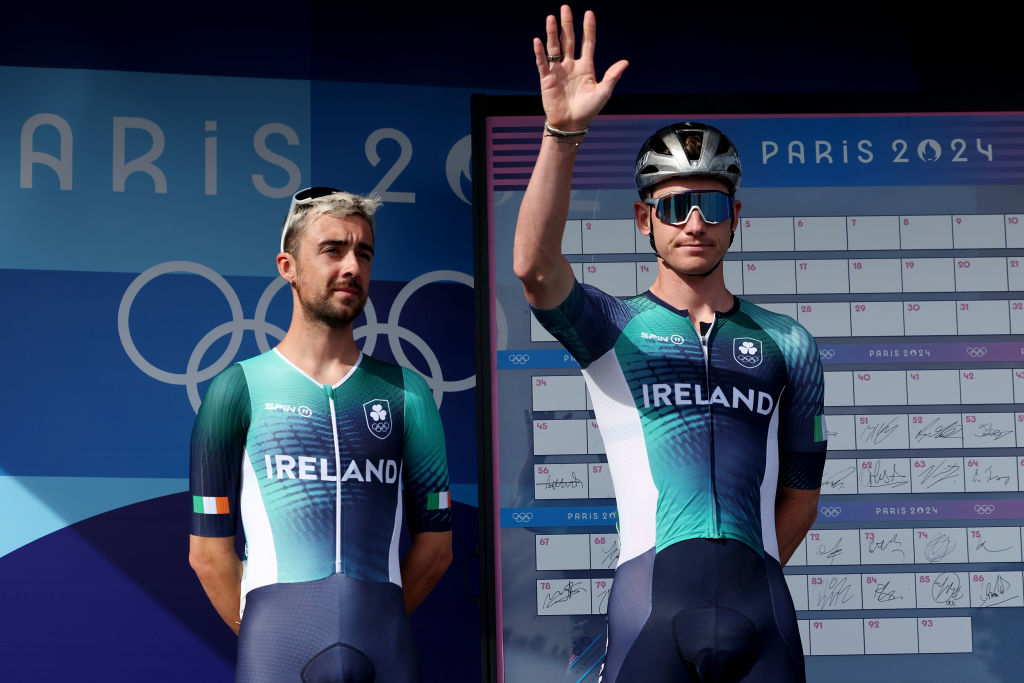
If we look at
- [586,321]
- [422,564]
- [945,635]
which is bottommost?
[945,635]

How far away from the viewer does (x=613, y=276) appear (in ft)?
13.1

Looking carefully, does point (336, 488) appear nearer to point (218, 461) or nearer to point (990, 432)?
point (218, 461)

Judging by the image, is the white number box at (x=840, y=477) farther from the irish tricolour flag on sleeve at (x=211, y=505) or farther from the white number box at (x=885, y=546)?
the irish tricolour flag on sleeve at (x=211, y=505)

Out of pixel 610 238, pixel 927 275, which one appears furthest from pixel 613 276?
pixel 927 275

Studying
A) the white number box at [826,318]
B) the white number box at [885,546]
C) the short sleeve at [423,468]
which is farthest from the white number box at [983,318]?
the short sleeve at [423,468]

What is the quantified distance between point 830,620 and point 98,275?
2982 millimetres

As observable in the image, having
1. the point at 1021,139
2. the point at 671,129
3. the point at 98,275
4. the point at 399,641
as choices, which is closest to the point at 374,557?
the point at 399,641

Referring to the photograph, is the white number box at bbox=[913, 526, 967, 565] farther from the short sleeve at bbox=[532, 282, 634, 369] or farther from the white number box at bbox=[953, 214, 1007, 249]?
the short sleeve at bbox=[532, 282, 634, 369]

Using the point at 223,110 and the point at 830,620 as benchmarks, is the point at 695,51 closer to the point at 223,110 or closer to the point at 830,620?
the point at 223,110

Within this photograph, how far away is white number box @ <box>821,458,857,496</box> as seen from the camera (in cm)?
398

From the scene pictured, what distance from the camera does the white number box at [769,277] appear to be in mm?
4035

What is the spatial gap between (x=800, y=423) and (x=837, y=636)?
4.76 ft

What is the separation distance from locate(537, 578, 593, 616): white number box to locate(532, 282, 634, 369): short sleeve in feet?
4.48

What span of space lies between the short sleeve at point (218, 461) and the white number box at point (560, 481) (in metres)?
1.34
